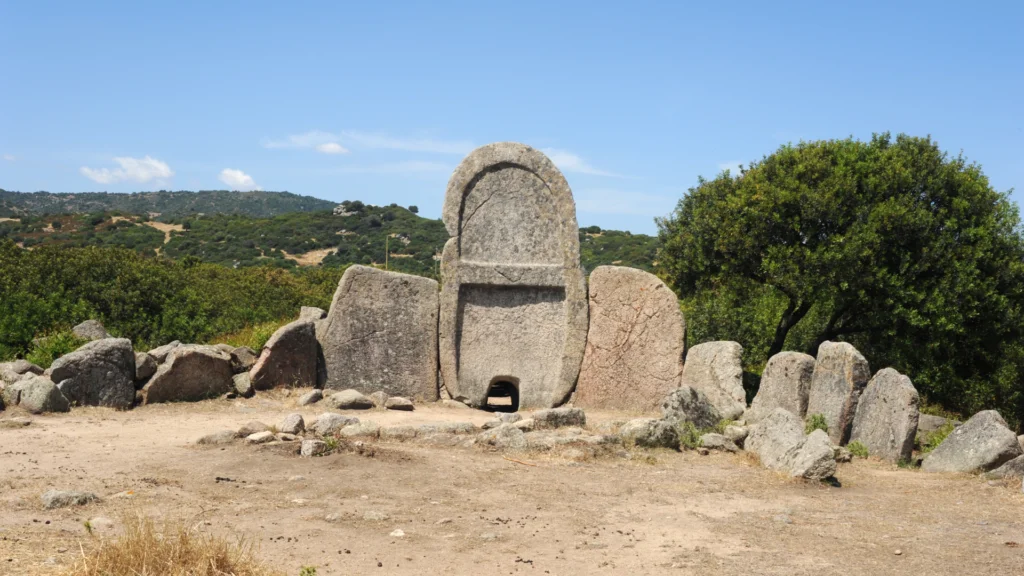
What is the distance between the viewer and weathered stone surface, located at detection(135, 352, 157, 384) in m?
12.1

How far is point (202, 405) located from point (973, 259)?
36.3ft

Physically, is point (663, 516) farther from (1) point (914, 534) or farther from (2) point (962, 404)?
(2) point (962, 404)

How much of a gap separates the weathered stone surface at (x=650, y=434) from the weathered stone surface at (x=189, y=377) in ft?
18.1

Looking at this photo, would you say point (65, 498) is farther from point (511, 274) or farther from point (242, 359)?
point (511, 274)

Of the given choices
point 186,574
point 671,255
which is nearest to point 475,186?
point 671,255

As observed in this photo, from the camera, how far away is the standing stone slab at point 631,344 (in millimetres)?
13047

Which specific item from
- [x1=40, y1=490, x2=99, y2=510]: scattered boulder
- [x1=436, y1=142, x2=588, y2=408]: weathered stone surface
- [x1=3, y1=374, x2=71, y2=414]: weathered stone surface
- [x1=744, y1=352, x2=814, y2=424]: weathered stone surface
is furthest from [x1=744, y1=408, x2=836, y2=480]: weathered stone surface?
[x1=3, y1=374, x2=71, y2=414]: weathered stone surface

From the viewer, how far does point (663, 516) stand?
7.44 meters

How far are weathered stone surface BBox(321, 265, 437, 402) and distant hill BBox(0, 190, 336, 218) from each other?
8131 cm

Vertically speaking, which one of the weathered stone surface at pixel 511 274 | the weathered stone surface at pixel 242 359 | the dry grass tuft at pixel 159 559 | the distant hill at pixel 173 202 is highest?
the distant hill at pixel 173 202

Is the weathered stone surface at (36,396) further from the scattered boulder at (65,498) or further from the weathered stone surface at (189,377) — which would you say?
the scattered boulder at (65,498)

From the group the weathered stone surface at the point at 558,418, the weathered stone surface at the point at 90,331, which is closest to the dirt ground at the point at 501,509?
the weathered stone surface at the point at 558,418

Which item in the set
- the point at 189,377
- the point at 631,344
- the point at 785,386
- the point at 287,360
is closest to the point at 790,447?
the point at 785,386

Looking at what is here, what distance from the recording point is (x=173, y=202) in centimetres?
9850
